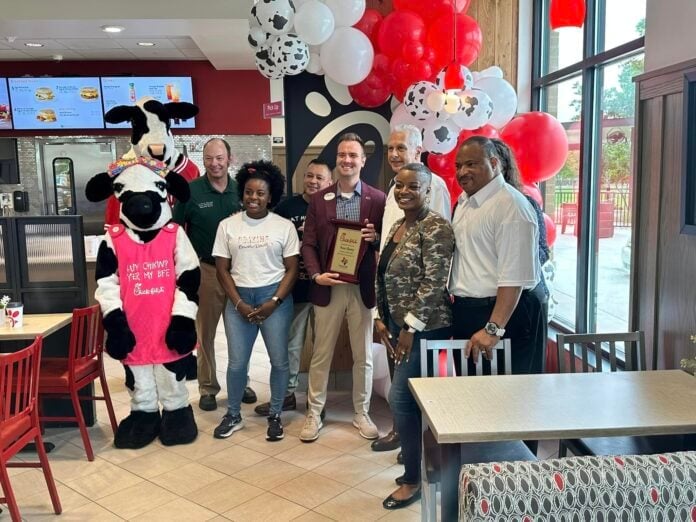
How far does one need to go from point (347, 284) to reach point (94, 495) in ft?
5.46

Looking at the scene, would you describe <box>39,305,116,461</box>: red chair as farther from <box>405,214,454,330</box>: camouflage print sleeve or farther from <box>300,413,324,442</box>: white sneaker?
<box>405,214,454,330</box>: camouflage print sleeve

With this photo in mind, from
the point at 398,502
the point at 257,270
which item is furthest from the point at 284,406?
the point at 398,502

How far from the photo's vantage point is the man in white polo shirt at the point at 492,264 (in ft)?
8.34

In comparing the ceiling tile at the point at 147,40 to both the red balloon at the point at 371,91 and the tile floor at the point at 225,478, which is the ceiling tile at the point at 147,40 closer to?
the red balloon at the point at 371,91

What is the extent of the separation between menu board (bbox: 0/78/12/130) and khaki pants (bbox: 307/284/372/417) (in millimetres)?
6459

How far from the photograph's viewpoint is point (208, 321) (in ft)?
14.1

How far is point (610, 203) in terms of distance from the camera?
3.78 m

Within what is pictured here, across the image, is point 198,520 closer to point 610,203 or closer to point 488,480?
point 488,480

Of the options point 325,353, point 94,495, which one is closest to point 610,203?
point 325,353

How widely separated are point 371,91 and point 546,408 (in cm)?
266

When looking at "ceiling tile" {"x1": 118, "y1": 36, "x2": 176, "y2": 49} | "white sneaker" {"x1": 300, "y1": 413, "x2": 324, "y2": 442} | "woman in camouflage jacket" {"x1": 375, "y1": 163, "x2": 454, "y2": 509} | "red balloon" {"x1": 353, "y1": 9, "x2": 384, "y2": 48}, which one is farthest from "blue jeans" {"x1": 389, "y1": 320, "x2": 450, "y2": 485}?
"ceiling tile" {"x1": 118, "y1": 36, "x2": 176, "y2": 49}

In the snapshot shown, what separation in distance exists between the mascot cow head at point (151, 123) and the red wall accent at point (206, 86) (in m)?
4.90

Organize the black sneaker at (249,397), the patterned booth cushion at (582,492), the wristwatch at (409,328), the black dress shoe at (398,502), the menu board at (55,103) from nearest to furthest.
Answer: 1. the patterned booth cushion at (582,492)
2. the wristwatch at (409,328)
3. the black dress shoe at (398,502)
4. the black sneaker at (249,397)
5. the menu board at (55,103)

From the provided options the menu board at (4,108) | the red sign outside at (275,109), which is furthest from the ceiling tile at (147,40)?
the red sign outside at (275,109)
